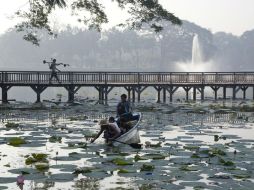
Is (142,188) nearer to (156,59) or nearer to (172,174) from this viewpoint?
(172,174)

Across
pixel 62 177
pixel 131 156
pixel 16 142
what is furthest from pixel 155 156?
pixel 16 142

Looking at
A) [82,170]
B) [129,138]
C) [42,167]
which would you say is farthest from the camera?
[129,138]

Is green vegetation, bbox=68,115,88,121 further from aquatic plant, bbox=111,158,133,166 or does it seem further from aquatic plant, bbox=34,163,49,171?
aquatic plant, bbox=34,163,49,171

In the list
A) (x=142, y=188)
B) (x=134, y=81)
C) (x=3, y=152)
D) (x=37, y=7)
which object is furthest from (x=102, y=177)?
(x=134, y=81)

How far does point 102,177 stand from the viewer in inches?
437

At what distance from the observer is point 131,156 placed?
14148mm

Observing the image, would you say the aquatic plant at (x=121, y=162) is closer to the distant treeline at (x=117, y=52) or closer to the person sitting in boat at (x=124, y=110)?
the person sitting in boat at (x=124, y=110)

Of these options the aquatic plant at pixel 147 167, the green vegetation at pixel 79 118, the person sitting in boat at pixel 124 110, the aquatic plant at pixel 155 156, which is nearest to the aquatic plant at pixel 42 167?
the aquatic plant at pixel 147 167

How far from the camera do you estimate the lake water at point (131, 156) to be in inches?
421

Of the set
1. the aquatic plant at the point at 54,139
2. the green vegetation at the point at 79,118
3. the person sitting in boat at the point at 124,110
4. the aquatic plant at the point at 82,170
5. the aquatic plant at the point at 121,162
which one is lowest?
the aquatic plant at the point at 82,170

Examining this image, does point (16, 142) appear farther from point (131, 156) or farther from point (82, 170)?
point (82, 170)

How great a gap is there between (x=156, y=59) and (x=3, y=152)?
17260 cm

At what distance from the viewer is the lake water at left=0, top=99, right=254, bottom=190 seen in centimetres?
1070

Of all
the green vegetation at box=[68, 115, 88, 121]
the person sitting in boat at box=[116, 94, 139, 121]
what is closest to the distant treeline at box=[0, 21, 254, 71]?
the green vegetation at box=[68, 115, 88, 121]
